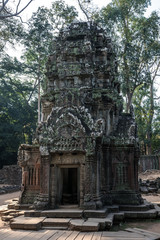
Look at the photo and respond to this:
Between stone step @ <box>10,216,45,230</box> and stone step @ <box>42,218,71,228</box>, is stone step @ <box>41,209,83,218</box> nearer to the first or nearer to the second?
stone step @ <box>42,218,71,228</box>

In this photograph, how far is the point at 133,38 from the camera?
21.5 metres

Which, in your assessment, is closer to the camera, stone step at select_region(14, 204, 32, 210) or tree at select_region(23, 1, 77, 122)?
stone step at select_region(14, 204, 32, 210)

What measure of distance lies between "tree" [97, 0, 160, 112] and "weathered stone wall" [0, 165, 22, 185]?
1347 cm

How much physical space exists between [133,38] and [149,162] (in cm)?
1207

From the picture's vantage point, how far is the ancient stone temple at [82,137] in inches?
314

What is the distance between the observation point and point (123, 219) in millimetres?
7730

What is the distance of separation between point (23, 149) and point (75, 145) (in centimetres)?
255

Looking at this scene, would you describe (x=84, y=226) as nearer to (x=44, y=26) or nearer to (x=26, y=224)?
(x=26, y=224)

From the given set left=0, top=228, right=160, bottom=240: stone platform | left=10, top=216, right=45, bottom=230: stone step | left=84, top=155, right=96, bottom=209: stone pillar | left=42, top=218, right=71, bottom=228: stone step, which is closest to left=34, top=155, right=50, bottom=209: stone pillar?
left=42, top=218, right=71, bottom=228: stone step

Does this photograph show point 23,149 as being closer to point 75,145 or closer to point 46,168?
point 46,168

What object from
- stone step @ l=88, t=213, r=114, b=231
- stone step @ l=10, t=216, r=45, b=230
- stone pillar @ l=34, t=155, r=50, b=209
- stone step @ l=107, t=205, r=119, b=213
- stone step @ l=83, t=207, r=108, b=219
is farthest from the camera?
stone step @ l=107, t=205, r=119, b=213

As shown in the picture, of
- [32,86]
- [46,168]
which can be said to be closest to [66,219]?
[46,168]

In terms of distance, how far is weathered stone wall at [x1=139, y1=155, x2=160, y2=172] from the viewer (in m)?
22.8

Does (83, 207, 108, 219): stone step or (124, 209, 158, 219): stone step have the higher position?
(83, 207, 108, 219): stone step
